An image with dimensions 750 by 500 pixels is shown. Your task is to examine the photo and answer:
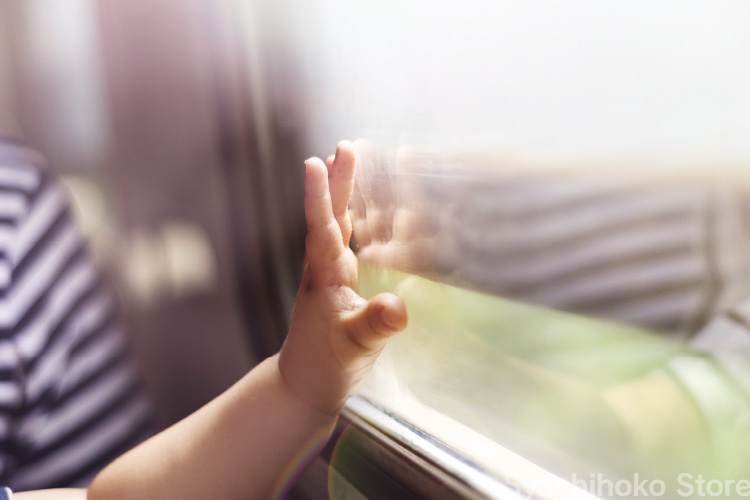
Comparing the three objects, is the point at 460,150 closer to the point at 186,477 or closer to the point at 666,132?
the point at 666,132

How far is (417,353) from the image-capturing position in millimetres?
623

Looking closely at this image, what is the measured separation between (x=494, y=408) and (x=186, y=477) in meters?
0.37

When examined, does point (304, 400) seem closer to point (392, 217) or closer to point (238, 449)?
point (238, 449)

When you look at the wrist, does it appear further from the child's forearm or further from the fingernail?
the fingernail

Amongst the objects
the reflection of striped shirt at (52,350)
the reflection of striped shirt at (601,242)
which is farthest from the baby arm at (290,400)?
the reflection of striped shirt at (52,350)

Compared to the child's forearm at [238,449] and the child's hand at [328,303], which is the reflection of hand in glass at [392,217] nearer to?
the child's hand at [328,303]

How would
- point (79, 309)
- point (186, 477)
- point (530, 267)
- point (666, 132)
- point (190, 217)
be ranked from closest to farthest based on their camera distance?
point (666, 132) → point (530, 267) → point (186, 477) → point (79, 309) → point (190, 217)

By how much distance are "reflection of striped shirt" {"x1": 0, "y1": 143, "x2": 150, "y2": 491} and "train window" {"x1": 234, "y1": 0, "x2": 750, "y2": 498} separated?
555 mm

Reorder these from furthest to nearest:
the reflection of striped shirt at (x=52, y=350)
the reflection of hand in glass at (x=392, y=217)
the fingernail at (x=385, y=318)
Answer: the reflection of striped shirt at (x=52, y=350)
the reflection of hand in glass at (x=392, y=217)
the fingernail at (x=385, y=318)

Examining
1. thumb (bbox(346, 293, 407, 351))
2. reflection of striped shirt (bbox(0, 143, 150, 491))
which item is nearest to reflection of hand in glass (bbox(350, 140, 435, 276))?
thumb (bbox(346, 293, 407, 351))

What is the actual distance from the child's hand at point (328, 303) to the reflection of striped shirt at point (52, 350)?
533 millimetres

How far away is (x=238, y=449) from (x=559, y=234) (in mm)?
428

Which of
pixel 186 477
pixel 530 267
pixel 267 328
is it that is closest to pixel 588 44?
pixel 530 267

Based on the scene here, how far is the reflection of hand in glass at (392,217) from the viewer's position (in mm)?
582
